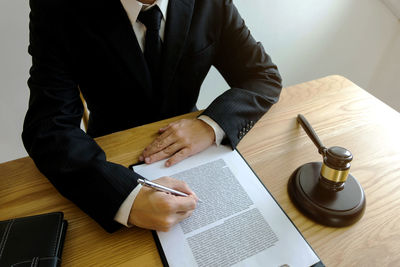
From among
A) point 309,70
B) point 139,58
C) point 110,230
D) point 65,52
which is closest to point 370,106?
point 139,58

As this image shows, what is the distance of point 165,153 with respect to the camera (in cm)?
74

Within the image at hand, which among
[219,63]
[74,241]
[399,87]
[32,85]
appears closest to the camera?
[74,241]

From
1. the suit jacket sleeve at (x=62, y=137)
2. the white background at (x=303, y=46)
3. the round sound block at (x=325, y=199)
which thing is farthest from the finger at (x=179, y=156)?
the white background at (x=303, y=46)

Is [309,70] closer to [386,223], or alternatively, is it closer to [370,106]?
[370,106]

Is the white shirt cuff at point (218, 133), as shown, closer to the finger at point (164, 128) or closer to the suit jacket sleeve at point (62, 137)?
the finger at point (164, 128)

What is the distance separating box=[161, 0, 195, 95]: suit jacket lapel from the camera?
2.82ft

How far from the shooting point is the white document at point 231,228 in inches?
20.6

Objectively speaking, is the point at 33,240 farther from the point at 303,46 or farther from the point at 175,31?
the point at 303,46

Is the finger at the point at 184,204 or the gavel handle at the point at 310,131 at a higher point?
the gavel handle at the point at 310,131

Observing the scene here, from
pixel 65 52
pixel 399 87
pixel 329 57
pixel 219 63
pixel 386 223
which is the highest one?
pixel 65 52

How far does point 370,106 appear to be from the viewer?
91 cm

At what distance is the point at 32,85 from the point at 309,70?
6.28ft

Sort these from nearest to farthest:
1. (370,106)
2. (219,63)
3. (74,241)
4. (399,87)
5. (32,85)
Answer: (74,241) < (32,85) < (370,106) < (219,63) < (399,87)

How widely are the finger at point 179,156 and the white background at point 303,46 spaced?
3.36 feet
